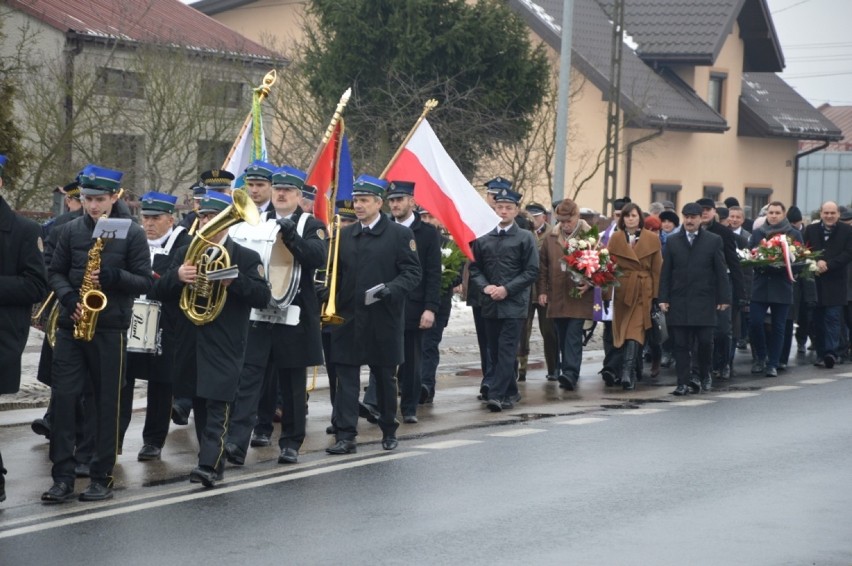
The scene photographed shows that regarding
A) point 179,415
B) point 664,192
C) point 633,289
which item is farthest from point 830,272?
point 664,192

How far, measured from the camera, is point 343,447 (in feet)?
38.4

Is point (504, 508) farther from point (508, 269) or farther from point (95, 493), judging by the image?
point (508, 269)

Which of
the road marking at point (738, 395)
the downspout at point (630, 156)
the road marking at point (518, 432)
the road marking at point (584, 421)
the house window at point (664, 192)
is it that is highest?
the downspout at point (630, 156)

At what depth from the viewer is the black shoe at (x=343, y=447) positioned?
11.7 m

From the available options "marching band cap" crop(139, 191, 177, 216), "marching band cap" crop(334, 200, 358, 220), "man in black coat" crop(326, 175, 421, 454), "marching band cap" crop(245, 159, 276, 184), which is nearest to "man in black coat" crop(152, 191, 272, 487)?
"marching band cap" crop(139, 191, 177, 216)

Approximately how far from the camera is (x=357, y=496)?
9.88 m

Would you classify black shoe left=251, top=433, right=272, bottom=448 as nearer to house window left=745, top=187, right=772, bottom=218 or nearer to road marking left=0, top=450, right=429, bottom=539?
road marking left=0, top=450, right=429, bottom=539

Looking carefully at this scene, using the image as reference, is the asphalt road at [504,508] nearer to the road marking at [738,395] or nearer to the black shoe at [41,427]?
the black shoe at [41,427]

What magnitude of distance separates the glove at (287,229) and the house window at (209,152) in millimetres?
20230

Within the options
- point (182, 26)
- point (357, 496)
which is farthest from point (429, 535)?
point (182, 26)

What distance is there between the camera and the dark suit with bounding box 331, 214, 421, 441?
39.1 feet

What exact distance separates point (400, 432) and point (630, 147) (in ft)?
95.9

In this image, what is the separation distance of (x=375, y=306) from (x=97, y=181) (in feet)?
9.42

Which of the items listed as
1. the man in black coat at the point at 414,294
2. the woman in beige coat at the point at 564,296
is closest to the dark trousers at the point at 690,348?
the woman in beige coat at the point at 564,296
